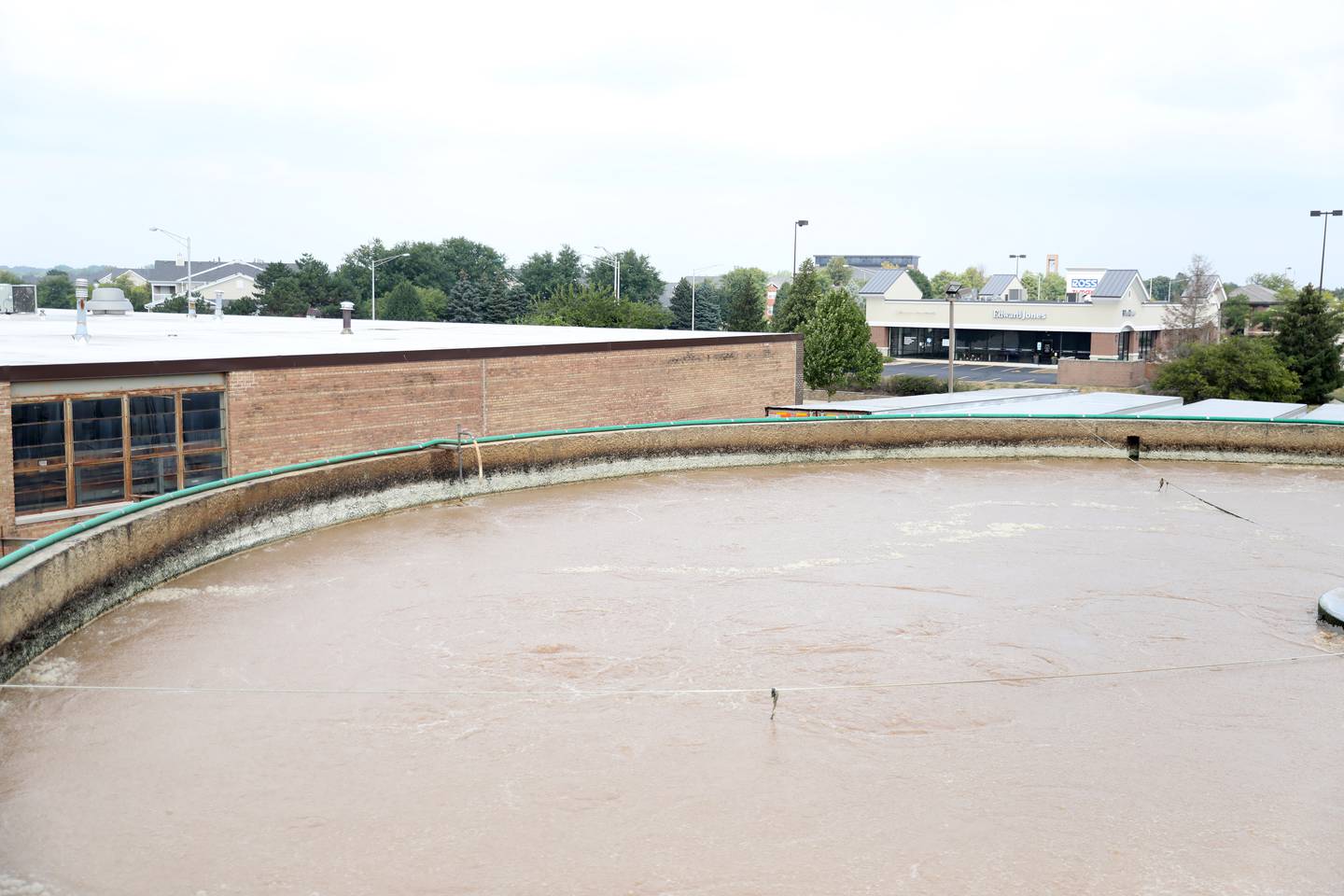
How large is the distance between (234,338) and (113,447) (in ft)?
36.5

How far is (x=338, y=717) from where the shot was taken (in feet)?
38.0

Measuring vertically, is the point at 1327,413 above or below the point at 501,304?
below

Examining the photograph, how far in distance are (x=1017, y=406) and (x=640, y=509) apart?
14.4 metres

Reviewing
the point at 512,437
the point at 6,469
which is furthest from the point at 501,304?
the point at 6,469

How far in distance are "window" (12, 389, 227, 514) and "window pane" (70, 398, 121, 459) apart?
0.01m

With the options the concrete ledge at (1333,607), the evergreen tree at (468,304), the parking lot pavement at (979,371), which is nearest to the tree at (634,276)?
the evergreen tree at (468,304)

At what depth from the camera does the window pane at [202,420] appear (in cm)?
2055

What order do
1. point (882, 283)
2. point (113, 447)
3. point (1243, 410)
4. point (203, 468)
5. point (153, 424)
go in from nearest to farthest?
point (113, 447) < point (153, 424) < point (203, 468) < point (1243, 410) < point (882, 283)

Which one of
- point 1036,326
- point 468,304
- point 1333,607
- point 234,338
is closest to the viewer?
point 1333,607

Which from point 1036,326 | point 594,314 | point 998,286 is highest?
point 998,286

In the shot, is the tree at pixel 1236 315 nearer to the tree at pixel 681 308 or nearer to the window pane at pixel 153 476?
the tree at pixel 681 308

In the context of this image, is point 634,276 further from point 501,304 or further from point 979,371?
point 979,371

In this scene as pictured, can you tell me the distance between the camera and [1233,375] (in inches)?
1930

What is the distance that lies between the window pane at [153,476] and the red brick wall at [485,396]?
1.16 metres
